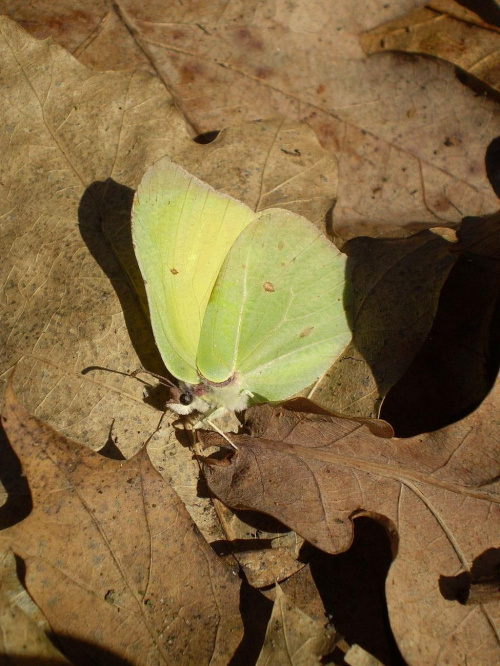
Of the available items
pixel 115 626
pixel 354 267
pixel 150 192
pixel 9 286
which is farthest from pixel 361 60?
pixel 115 626

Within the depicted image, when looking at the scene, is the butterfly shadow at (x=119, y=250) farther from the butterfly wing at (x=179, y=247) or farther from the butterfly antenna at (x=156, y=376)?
the butterfly wing at (x=179, y=247)

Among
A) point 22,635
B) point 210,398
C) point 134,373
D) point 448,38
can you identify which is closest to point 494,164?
point 448,38

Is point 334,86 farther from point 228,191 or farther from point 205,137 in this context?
point 228,191

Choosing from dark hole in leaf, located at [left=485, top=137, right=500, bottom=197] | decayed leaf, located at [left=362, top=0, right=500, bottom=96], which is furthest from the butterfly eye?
decayed leaf, located at [left=362, top=0, right=500, bottom=96]

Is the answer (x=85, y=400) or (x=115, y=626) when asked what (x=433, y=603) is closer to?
(x=115, y=626)

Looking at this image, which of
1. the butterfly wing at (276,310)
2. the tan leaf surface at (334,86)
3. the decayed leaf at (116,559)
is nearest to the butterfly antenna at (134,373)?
the butterfly wing at (276,310)

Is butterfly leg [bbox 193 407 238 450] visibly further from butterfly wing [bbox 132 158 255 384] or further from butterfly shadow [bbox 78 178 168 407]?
butterfly shadow [bbox 78 178 168 407]
